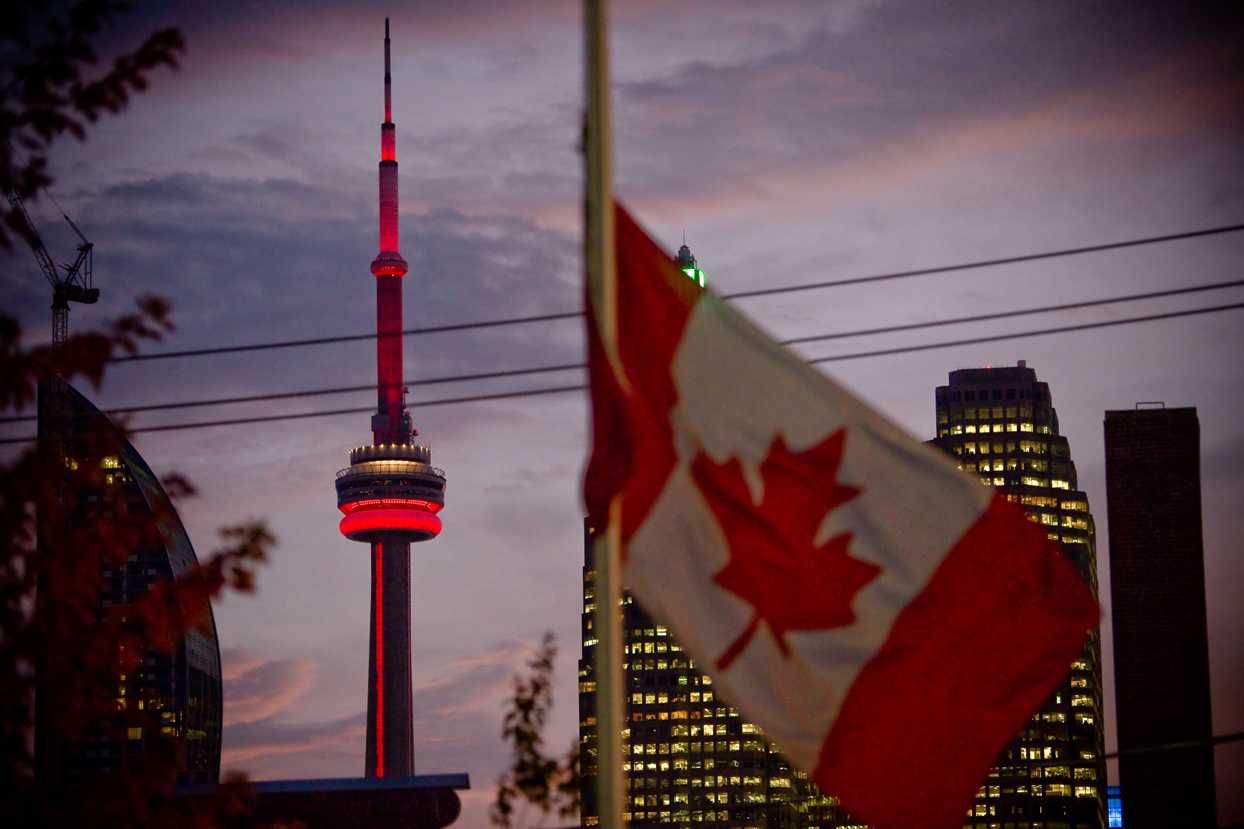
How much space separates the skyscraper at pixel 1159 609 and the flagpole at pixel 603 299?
246 ft

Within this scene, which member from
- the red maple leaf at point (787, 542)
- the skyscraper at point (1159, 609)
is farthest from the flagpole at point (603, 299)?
the skyscraper at point (1159, 609)

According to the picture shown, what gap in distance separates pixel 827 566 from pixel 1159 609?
91793 millimetres

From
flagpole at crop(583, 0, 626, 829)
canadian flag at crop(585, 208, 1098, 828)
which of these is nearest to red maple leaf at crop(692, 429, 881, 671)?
canadian flag at crop(585, 208, 1098, 828)

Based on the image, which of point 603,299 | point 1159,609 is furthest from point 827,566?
point 1159,609

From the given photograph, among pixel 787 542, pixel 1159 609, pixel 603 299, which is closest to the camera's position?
pixel 603 299

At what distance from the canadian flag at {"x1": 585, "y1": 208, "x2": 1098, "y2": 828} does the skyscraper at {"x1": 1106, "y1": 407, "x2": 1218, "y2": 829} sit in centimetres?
7347

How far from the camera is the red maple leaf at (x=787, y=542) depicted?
→ 9.90m

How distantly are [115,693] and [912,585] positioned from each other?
18.2 ft

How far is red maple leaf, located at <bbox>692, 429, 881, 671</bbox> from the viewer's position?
9.90 meters

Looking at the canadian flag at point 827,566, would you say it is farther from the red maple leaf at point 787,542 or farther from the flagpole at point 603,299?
the flagpole at point 603,299

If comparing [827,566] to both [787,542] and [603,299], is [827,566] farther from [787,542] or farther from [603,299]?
[603,299]

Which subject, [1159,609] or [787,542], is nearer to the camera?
[787,542]

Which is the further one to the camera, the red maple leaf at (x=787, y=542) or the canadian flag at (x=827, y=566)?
the red maple leaf at (x=787, y=542)

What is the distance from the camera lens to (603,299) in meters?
9.34
